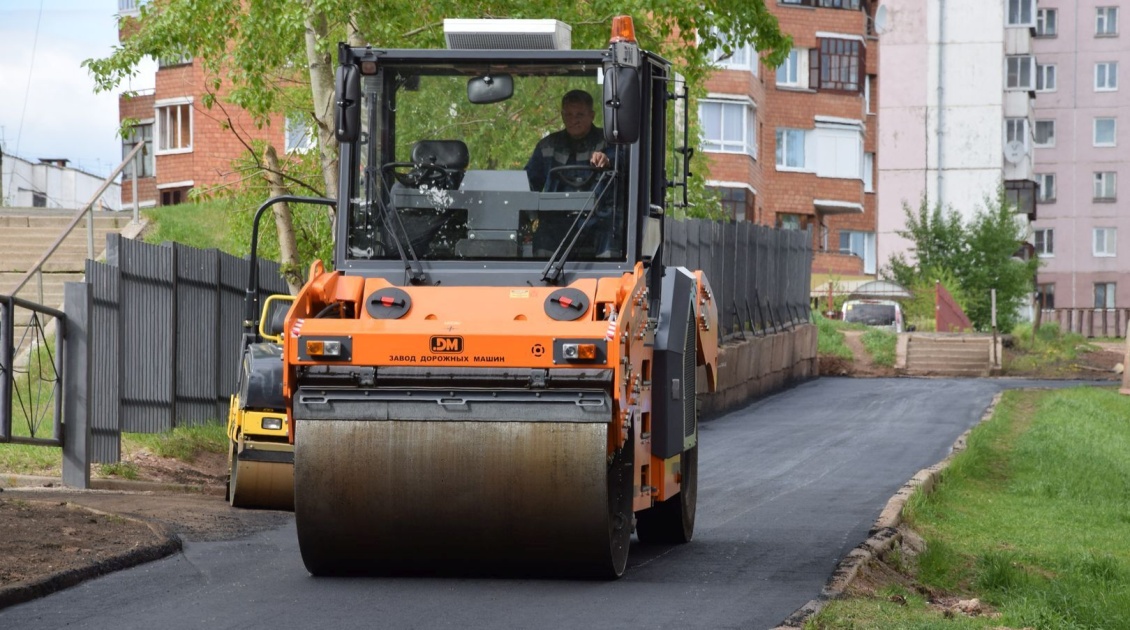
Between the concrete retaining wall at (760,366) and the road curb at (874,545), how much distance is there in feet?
29.3

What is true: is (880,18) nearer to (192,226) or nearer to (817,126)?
(817,126)

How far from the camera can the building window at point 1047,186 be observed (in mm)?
93375

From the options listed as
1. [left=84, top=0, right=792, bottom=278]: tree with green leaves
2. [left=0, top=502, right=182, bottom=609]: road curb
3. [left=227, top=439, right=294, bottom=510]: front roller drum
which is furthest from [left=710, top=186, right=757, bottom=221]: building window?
[left=0, top=502, right=182, bottom=609]: road curb

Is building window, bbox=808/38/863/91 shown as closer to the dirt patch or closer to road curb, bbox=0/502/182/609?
the dirt patch

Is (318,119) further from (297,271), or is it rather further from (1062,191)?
(1062,191)

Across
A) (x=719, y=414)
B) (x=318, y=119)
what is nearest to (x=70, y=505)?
(x=318, y=119)

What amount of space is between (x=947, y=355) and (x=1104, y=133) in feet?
169

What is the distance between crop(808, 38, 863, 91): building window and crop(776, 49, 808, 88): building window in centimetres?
34

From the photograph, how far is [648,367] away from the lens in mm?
10562

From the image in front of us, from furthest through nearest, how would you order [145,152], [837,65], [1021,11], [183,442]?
[1021,11] → [837,65] → [145,152] → [183,442]

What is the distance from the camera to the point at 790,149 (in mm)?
66250

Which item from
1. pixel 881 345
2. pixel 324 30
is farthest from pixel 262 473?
pixel 881 345

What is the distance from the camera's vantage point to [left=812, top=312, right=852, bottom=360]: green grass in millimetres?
43625

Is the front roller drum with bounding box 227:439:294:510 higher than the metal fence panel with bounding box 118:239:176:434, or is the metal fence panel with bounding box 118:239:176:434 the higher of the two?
the metal fence panel with bounding box 118:239:176:434
